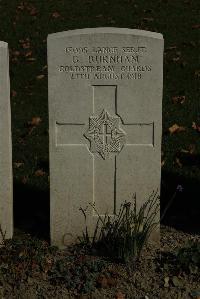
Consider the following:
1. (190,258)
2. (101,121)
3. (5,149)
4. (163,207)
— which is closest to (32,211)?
(5,149)

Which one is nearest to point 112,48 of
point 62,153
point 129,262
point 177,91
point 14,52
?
point 62,153

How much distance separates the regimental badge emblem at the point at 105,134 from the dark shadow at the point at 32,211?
0.93 metres

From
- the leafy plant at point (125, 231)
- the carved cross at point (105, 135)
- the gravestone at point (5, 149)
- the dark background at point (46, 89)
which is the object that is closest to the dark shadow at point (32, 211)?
the dark background at point (46, 89)

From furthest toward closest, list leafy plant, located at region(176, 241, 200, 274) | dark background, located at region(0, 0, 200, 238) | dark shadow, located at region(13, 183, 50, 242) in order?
dark background, located at region(0, 0, 200, 238) < dark shadow, located at region(13, 183, 50, 242) < leafy plant, located at region(176, 241, 200, 274)

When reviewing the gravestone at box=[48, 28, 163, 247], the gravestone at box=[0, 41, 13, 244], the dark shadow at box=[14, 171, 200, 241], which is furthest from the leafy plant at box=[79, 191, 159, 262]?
the gravestone at box=[0, 41, 13, 244]

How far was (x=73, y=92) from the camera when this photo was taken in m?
5.05

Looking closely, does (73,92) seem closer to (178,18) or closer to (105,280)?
(105,280)

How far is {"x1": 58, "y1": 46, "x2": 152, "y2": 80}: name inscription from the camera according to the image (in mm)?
4984

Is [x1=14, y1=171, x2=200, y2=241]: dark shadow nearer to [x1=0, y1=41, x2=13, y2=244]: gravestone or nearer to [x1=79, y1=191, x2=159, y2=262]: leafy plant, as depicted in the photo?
[x1=0, y1=41, x2=13, y2=244]: gravestone

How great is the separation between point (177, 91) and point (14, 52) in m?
2.98

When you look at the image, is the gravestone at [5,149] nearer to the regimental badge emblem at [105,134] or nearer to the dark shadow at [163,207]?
the dark shadow at [163,207]

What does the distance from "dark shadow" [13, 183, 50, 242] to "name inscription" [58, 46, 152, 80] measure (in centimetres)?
144

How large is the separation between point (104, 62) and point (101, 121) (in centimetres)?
46

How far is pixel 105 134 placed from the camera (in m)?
5.23
